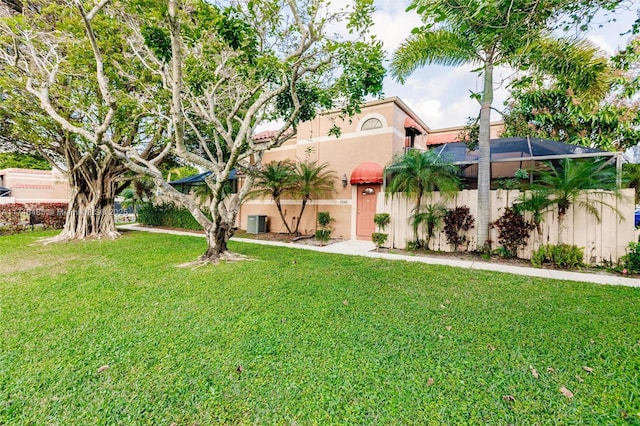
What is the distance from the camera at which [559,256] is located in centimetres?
735

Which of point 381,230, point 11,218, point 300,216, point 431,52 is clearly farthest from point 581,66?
point 11,218

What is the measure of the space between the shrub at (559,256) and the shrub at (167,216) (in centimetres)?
1568

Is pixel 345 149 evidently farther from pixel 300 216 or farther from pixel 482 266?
pixel 482 266

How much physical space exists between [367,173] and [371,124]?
249cm

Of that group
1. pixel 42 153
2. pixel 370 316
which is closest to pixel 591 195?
pixel 370 316

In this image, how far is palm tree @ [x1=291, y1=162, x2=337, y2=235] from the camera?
12.4 metres

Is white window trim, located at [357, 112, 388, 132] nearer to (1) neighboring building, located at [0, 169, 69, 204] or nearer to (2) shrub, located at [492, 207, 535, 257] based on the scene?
(2) shrub, located at [492, 207, 535, 257]

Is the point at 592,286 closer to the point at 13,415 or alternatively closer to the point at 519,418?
the point at 519,418

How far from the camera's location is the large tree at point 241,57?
548 cm

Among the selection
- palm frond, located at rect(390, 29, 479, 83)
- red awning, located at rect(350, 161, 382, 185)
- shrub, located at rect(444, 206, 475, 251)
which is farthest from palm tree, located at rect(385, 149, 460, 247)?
palm frond, located at rect(390, 29, 479, 83)

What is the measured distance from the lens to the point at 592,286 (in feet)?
18.4

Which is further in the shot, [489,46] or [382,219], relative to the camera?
[382,219]

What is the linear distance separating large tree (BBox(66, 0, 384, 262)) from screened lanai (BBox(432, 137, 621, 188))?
4435 millimetres

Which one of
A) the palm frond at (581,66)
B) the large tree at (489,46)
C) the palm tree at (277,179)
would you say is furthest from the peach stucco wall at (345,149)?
the palm frond at (581,66)
